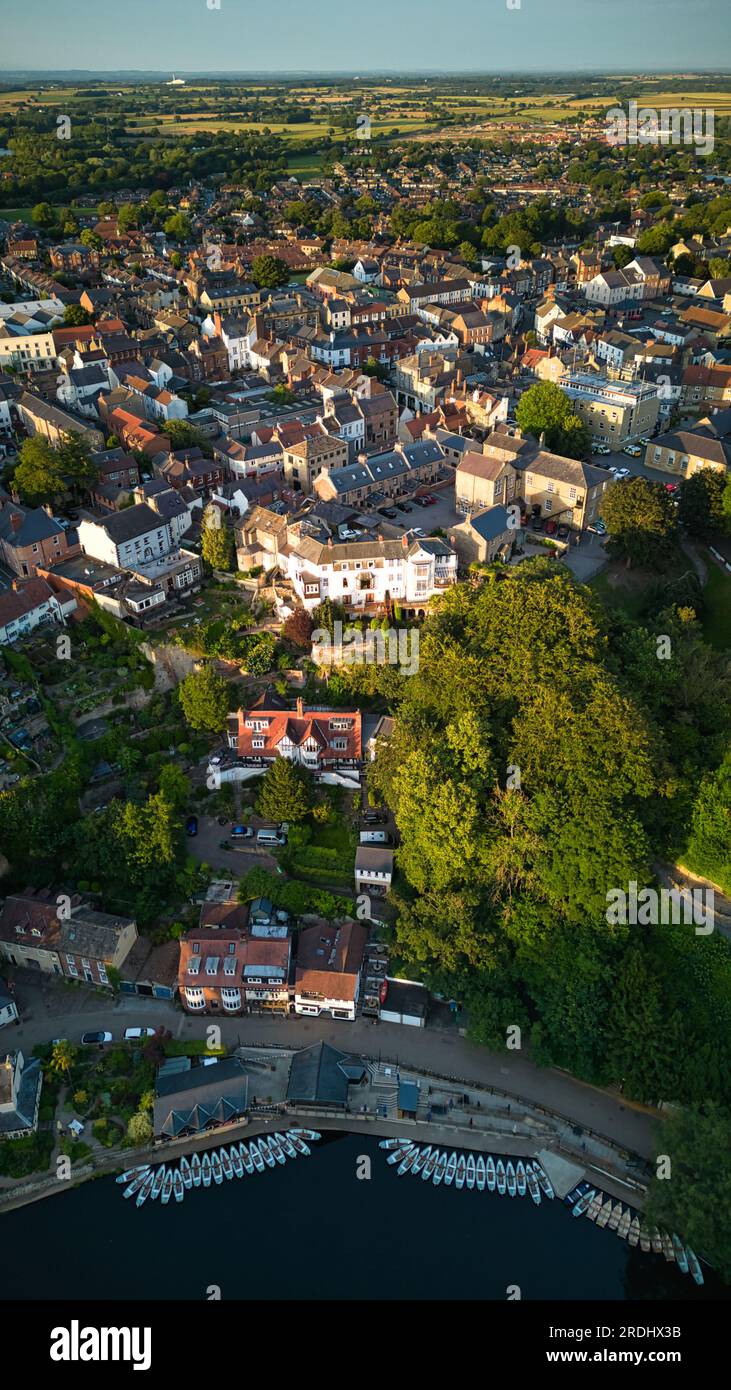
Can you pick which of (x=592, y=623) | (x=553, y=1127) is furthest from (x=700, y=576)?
(x=553, y=1127)

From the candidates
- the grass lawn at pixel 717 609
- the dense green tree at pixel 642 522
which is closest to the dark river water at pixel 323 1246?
the grass lawn at pixel 717 609

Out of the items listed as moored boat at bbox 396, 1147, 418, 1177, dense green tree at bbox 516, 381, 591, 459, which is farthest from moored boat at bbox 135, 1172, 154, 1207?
dense green tree at bbox 516, 381, 591, 459

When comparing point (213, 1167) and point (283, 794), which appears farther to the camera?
point (283, 794)

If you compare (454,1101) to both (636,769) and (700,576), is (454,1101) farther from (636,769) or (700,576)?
(700,576)

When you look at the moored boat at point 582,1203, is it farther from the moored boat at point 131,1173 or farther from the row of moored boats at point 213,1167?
the moored boat at point 131,1173

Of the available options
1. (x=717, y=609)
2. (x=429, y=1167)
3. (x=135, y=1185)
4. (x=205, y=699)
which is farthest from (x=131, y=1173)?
(x=717, y=609)

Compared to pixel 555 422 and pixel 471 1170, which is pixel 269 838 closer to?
pixel 471 1170
